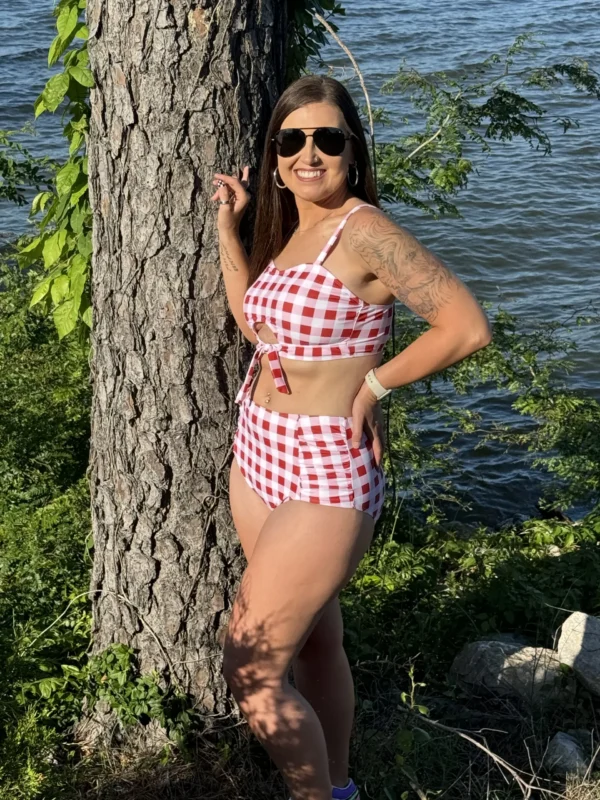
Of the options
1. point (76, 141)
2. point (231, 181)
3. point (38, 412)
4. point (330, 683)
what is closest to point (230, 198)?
point (231, 181)

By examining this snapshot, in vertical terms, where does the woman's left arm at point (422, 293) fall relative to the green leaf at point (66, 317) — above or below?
above

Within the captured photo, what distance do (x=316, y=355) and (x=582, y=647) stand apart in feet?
6.98

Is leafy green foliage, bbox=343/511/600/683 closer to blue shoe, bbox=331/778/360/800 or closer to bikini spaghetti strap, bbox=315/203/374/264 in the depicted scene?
blue shoe, bbox=331/778/360/800

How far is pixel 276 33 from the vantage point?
3141 mm

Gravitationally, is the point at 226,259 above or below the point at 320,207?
below

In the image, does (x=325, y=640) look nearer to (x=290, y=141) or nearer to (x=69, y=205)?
(x=290, y=141)

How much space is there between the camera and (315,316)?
2.78 metres

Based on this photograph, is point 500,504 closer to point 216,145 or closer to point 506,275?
point 506,275

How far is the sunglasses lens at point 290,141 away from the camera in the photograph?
287 centimetres

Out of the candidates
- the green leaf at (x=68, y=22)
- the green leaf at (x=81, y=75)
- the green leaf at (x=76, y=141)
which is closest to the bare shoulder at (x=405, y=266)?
the green leaf at (x=81, y=75)

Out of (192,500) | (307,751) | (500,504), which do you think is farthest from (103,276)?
(500,504)

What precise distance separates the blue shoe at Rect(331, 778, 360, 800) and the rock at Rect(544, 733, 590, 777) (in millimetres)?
820

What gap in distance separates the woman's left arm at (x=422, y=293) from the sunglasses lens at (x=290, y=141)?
0.29m

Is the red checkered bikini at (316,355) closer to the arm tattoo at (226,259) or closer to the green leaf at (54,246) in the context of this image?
the arm tattoo at (226,259)
